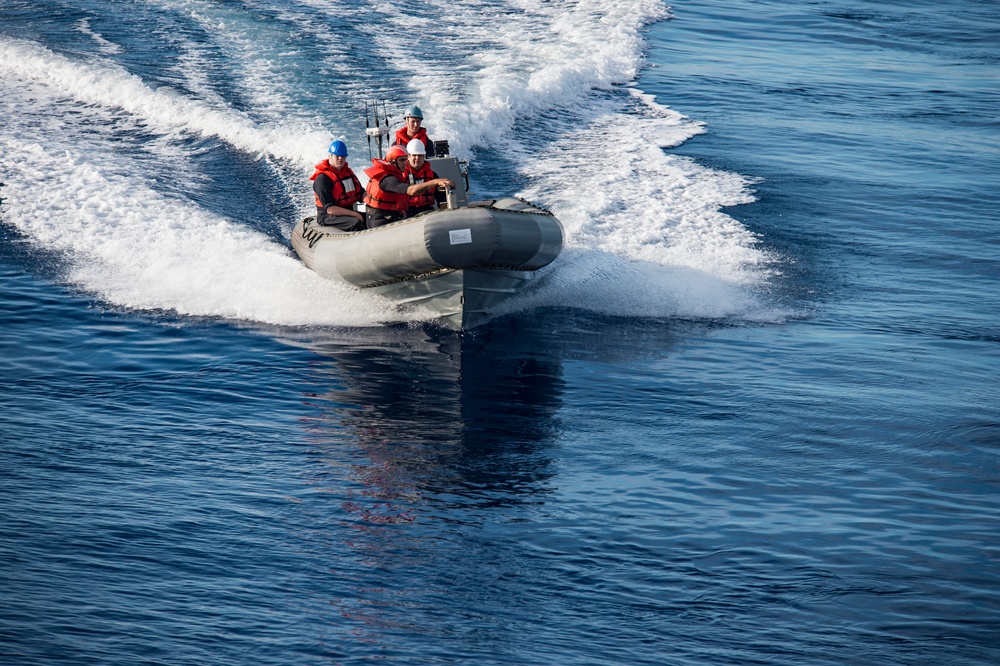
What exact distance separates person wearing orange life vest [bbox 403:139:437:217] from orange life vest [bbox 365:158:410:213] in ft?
0.28

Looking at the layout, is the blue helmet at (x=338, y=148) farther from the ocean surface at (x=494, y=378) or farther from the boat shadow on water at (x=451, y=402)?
the boat shadow on water at (x=451, y=402)

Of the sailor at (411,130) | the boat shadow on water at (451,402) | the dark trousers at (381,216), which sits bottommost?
the boat shadow on water at (451,402)

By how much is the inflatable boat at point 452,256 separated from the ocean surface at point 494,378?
0.26m

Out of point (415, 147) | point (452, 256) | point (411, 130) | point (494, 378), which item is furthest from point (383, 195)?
point (494, 378)

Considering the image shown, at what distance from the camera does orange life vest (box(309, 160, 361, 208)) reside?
10.9m

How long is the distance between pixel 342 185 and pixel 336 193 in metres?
0.11

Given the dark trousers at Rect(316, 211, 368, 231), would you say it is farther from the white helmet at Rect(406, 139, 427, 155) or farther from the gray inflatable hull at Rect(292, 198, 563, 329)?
the white helmet at Rect(406, 139, 427, 155)

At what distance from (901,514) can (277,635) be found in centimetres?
385

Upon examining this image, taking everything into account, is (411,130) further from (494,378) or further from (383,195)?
(494,378)

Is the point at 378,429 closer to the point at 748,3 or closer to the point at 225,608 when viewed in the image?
the point at 225,608

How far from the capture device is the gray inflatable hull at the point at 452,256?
9445mm

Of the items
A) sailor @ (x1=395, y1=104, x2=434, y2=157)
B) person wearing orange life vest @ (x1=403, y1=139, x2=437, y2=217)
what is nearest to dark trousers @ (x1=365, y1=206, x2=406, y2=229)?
person wearing orange life vest @ (x1=403, y1=139, x2=437, y2=217)

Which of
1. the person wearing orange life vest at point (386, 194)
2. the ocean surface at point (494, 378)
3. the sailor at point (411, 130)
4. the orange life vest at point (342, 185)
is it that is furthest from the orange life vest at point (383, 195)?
the sailor at point (411, 130)

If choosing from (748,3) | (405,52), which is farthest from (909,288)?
(748,3)
